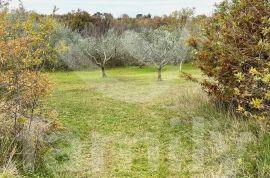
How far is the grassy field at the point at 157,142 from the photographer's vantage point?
7.95 metres

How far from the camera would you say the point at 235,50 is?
33.9 ft

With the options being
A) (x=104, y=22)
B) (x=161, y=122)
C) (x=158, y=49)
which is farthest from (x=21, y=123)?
(x=104, y=22)

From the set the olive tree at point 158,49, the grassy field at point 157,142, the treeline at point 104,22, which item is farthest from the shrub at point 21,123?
the treeline at point 104,22

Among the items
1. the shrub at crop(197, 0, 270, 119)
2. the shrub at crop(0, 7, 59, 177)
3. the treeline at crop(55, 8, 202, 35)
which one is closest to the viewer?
the shrub at crop(0, 7, 59, 177)

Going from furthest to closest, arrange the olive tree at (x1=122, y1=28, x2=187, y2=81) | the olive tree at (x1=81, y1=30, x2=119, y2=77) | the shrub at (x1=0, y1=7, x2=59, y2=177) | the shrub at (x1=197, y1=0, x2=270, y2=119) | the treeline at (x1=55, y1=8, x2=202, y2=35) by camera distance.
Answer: the treeline at (x1=55, y1=8, x2=202, y2=35) < the olive tree at (x1=81, y1=30, x2=119, y2=77) < the olive tree at (x1=122, y1=28, x2=187, y2=81) < the shrub at (x1=197, y1=0, x2=270, y2=119) < the shrub at (x1=0, y1=7, x2=59, y2=177)

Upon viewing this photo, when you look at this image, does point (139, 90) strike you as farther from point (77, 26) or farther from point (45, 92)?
point (77, 26)

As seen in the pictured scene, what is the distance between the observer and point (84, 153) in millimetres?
9344

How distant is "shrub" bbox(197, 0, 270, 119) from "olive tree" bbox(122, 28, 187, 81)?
1382cm

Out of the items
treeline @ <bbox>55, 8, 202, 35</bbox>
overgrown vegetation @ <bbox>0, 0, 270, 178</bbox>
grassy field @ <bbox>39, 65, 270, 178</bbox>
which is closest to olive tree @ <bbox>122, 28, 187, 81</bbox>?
treeline @ <bbox>55, 8, 202, 35</bbox>

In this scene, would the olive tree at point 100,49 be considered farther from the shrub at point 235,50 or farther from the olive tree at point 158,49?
the shrub at point 235,50

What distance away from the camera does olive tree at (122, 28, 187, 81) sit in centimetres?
2812

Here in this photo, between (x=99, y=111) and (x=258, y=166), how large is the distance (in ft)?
26.4

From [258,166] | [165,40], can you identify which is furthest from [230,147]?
[165,40]

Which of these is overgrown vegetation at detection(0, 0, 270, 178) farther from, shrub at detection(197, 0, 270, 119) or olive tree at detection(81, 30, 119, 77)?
olive tree at detection(81, 30, 119, 77)
